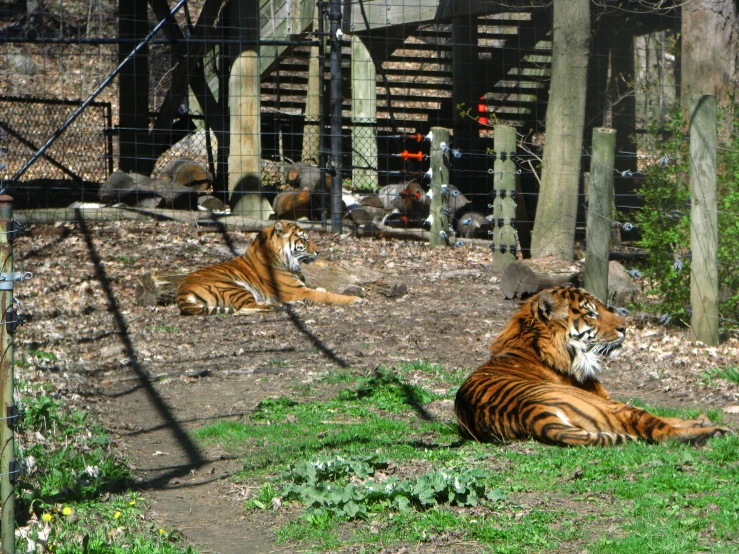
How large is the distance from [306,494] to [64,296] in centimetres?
639

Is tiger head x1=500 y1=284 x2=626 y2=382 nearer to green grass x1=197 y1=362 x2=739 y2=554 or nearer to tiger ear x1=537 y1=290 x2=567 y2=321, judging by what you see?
tiger ear x1=537 y1=290 x2=567 y2=321

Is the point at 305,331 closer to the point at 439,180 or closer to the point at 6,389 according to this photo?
the point at 439,180

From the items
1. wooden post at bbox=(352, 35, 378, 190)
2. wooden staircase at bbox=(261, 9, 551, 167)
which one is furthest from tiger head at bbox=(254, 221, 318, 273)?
wooden post at bbox=(352, 35, 378, 190)

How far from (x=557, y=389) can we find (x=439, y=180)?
7591mm

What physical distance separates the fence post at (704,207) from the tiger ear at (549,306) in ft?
8.44

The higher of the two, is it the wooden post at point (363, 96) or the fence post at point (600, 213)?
the wooden post at point (363, 96)

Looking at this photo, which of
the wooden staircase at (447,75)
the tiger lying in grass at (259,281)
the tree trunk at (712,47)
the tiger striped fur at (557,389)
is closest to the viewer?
the tiger striped fur at (557,389)

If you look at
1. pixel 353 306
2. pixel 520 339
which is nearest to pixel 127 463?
pixel 520 339

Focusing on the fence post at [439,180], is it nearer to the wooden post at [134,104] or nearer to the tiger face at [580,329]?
the wooden post at [134,104]

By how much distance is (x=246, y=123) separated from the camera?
13.3 metres

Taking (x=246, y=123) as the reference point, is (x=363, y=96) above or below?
above

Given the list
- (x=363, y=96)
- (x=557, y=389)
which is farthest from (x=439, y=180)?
(x=557, y=389)

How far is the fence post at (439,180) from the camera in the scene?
1254 cm

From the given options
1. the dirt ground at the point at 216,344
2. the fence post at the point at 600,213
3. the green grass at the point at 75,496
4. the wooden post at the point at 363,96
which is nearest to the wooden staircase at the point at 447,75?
the wooden post at the point at 363,96
